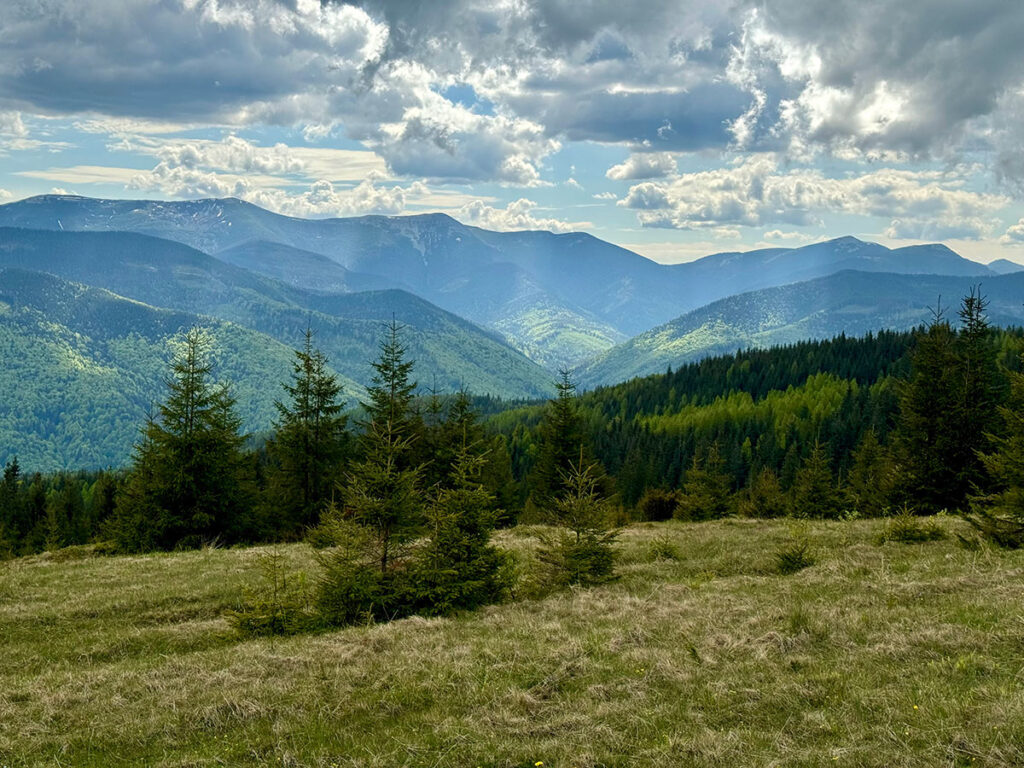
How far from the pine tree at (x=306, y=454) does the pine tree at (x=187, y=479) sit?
3760 millimetres

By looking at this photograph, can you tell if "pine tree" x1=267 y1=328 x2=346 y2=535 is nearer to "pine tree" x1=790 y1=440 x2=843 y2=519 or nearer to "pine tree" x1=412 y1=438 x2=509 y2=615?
"pine tree" x1=412 y1=438 x2=509 y2=615

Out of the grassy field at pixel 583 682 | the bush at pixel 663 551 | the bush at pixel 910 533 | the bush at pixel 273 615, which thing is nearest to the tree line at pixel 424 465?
the bush at pixel 910 533

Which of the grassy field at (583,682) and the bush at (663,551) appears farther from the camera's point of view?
the bush at (663,551)

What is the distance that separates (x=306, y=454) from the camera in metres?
46.5

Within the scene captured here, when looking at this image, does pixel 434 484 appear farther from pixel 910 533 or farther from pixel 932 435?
pixel 932 435

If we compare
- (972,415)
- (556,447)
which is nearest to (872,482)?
(972,415)

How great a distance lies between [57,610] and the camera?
2022 centimetres

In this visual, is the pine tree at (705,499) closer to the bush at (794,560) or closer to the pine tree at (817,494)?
the pine tree at (817,494)

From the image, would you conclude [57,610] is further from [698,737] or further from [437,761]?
[698,737]

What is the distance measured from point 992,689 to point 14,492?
121104 millimetres

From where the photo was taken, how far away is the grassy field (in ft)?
28.0

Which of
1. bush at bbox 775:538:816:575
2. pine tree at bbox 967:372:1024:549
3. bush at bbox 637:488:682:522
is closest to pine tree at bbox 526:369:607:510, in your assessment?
bush at bbox 637:488:682:522

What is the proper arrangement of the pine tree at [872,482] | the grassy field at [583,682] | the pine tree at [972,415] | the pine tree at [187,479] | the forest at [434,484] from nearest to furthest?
the grassy field at [583,682] < the forest at [434,484] < the pine tree at [972,415] < the pine tree at [872,482] < the pine tree at [187,479]

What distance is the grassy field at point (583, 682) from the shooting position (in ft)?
28.0
